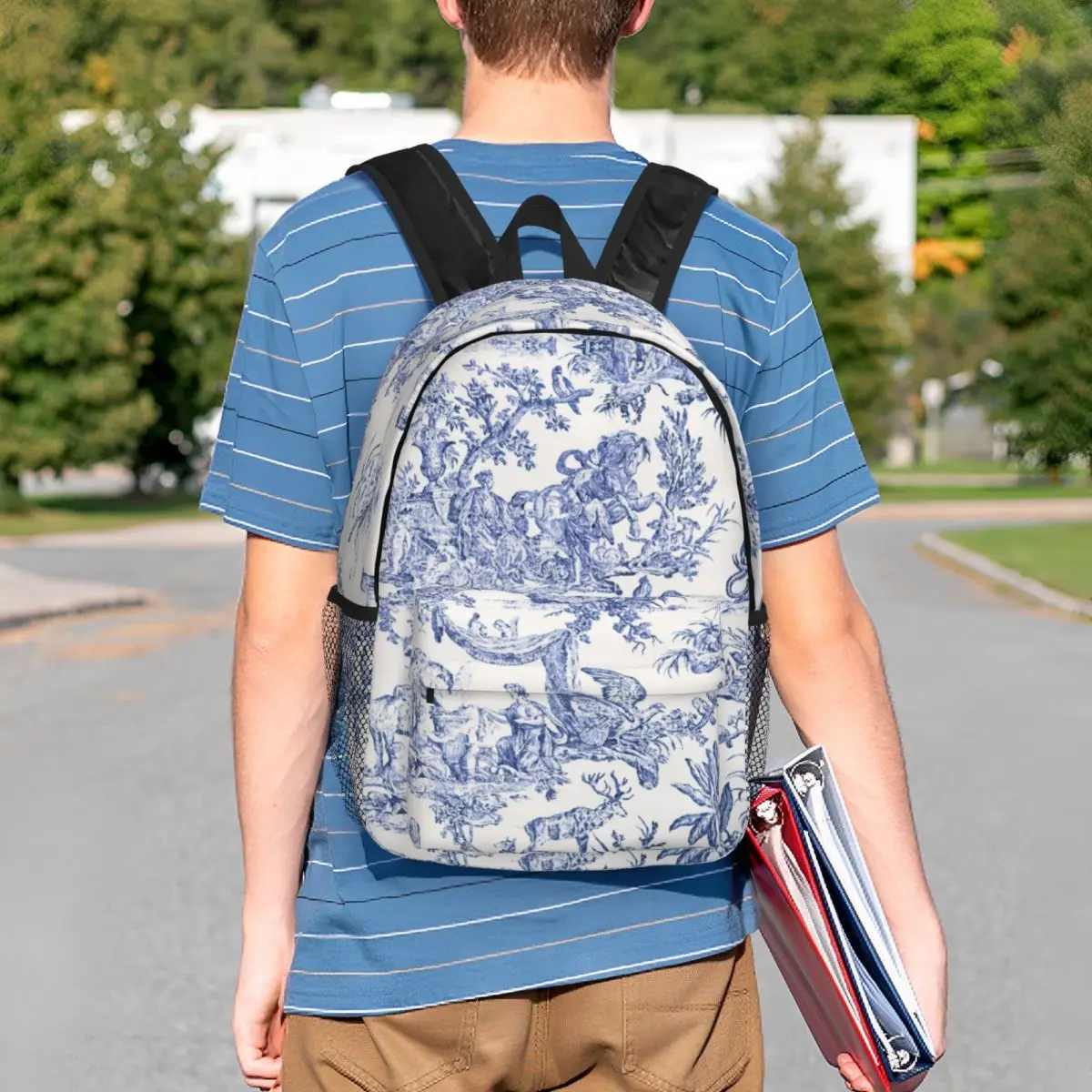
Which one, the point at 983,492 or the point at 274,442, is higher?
the point at 274,442

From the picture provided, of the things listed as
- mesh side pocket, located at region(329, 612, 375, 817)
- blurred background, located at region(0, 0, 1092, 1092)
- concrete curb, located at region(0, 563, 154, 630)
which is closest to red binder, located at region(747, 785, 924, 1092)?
mesh side pocket, located at region(329, 612, 375, 817)

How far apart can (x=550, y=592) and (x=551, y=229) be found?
379 millimetres

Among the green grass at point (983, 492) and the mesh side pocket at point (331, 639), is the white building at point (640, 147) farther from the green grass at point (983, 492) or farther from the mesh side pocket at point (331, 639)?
the mesh side pocket at point (331, 639)

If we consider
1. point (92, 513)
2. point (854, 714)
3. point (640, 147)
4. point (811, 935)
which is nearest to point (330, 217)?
point (854, 714)

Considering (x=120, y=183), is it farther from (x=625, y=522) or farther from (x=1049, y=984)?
(x=625, y=522)

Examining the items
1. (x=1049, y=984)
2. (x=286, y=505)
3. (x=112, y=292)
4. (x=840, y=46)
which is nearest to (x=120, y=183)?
(x=112, y=292)

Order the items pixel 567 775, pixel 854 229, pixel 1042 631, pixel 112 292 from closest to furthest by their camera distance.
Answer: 1. pixel 567 775
2. pixel 1042 631
3. pixel 112 292
4. pixel 854 229

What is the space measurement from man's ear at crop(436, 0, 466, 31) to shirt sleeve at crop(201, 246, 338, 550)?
0.96 ft

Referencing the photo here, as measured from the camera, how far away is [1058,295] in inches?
992

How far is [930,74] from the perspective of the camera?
8422mm

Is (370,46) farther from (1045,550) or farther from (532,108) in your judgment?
(532,108)

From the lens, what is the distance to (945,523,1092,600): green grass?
21.2 meters

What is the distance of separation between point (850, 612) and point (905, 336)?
5301 cm

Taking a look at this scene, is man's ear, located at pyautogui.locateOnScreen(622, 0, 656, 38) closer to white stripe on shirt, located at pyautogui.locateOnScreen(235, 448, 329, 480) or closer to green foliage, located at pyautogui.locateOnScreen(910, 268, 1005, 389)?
white stripe on shirt, located at pyautogui.locateOnScreen(235, 448, 329, 480)
